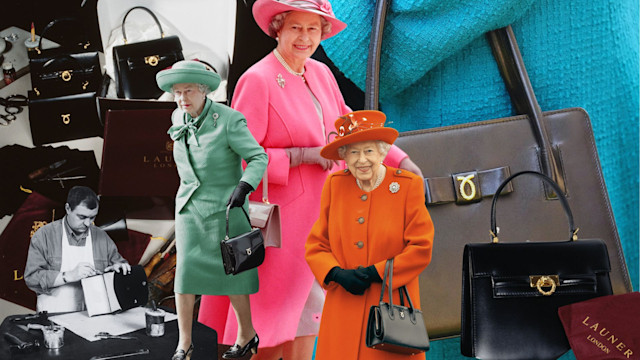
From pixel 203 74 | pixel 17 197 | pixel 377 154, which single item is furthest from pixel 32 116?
pixel 377 154

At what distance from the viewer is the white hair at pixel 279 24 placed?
190 cm

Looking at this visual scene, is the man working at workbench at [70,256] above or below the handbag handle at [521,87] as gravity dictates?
below

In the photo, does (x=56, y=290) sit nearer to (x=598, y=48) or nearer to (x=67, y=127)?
A: (x=67, y=127)

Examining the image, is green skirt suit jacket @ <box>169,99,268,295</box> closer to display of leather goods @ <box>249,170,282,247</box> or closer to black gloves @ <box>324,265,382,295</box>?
display of leather goods @ <box>249,170,282,247</box>

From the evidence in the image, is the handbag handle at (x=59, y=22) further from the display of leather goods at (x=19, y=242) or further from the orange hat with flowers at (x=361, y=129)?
the orange hat with flowers at (x=361, y=129)

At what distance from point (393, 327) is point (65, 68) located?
3.96 feet

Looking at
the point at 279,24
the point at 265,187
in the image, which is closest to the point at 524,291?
the point at 265,187

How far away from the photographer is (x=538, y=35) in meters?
2.27

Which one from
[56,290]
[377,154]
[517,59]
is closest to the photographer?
[377,154]

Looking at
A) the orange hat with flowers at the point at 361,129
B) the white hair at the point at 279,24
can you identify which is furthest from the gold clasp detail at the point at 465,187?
the white hair at the point at 279,24

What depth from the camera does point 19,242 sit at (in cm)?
204

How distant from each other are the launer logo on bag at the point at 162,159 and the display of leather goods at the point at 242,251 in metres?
0.32

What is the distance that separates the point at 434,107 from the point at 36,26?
123 centimetres

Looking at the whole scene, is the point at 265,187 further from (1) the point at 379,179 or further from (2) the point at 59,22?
(2) the point at 59,22
